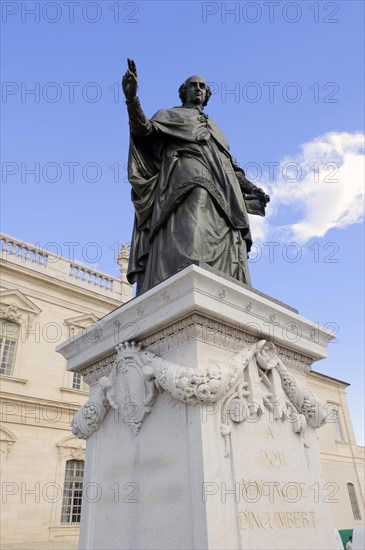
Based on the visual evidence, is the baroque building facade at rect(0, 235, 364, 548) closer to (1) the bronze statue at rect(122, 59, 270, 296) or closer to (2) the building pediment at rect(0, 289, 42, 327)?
(2) the building pediment at rect(0, 289, 42, 327)

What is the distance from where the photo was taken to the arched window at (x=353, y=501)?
27.3 metres

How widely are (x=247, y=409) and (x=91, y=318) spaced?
58.3 ft

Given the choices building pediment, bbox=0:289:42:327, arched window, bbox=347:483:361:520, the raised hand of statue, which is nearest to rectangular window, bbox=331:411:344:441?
arched window, bbox=347:483:361:520

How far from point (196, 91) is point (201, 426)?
304cm

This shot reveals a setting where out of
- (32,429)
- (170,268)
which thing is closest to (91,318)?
(32,429)

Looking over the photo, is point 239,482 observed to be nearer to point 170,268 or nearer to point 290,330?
point 290,330

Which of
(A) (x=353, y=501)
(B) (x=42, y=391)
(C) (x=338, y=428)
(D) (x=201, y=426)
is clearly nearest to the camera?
(D) (x=201, y=426)

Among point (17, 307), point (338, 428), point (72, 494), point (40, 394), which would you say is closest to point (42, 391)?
point (40, 394)

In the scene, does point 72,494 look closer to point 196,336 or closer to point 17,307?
point 17,307

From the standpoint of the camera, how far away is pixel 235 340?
2768 mm

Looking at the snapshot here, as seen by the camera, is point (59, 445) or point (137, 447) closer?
point (137, 447)

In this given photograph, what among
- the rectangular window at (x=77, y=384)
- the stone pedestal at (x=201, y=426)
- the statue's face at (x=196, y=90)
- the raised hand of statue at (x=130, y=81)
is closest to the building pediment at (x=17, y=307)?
the rectangular window at (x=77, y=384)

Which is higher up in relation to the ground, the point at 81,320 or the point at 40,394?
the point at 81,320

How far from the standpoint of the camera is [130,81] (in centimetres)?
313
